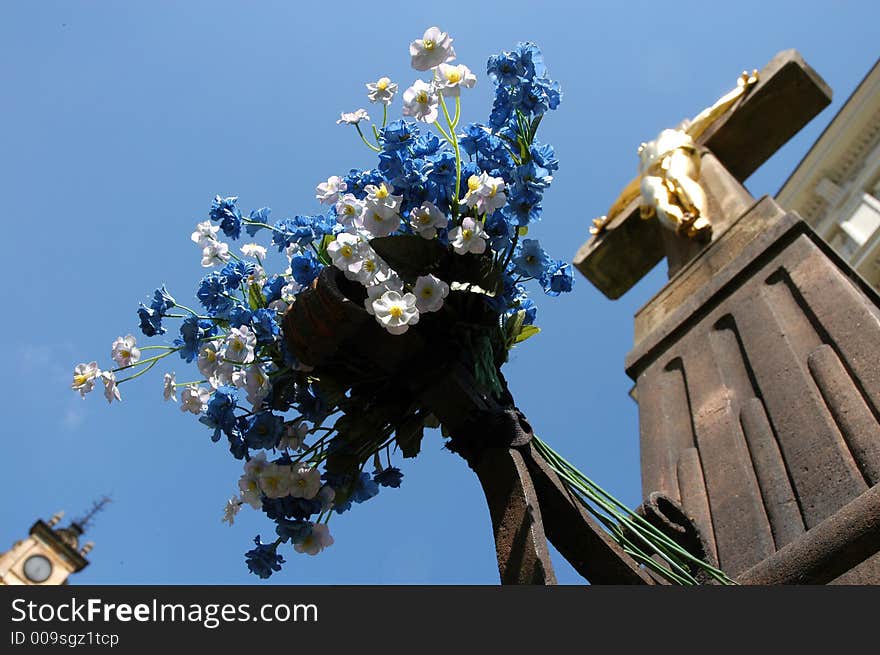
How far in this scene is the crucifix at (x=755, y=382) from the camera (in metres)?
2.97

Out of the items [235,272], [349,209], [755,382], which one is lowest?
[349,209]

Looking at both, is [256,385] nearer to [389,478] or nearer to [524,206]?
[389,478]

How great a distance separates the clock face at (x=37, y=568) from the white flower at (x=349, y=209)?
4877 centimetres

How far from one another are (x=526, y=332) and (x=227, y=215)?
92 cm

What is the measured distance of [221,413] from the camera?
2.27 meters

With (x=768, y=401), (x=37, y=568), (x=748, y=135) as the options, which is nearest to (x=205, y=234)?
(x=768, y=401)

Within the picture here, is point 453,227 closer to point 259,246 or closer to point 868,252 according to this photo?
point 259,246

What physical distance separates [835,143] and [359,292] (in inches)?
670

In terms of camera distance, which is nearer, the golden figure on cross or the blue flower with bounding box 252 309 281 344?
the blue flower with bounding box 252 309 281 344

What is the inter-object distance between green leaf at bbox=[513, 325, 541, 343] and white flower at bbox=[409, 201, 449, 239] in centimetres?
43

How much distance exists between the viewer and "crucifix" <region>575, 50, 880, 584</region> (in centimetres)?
297

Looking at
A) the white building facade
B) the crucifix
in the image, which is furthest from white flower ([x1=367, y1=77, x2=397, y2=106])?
the white building facade

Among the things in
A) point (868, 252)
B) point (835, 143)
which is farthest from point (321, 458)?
point (835, 143)

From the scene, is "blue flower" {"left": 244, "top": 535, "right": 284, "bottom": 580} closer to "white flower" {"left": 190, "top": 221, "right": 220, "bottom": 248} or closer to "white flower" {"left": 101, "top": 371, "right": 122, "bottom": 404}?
"white flower" {"left": 101, "top": 371, "right": 122, "bottom": 404}
